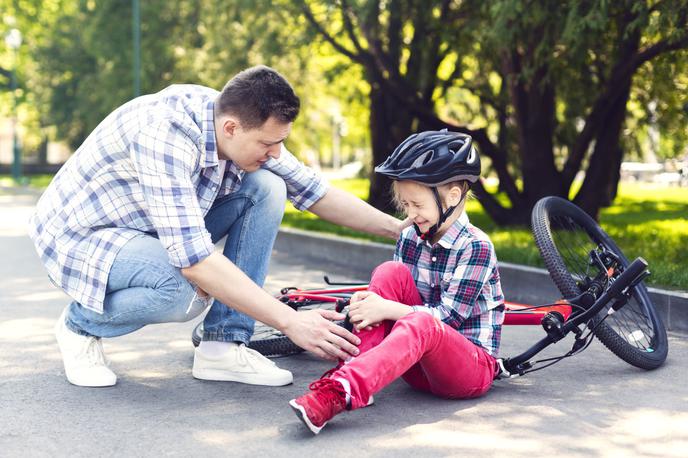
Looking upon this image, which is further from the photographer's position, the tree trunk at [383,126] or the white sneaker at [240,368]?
the tree trunk at [383,126]

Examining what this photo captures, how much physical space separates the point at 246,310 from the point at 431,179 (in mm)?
915

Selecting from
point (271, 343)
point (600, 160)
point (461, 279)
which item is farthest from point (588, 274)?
Answer: point (600, 160)

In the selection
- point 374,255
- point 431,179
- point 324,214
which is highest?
point 431,179

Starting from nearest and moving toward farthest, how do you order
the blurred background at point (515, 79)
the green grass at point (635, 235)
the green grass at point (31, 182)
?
the green grass at point (635, 235)
the blurred background at point (515, 79)
the green grass at point (31, 182)

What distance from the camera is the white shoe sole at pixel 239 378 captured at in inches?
164

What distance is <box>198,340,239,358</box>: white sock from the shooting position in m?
4.24

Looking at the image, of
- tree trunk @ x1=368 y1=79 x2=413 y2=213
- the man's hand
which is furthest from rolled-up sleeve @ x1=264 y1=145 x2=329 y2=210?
tree trunk @ x1=368 y1=79 x2=413 y2=213

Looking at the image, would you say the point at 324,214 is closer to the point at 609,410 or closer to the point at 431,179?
the point at 431,179

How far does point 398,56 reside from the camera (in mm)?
14125

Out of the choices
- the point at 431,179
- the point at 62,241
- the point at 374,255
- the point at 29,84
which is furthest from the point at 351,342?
the point at 29,84

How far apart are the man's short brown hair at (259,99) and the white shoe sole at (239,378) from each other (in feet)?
3.81

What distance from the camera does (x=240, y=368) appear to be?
13.8ft

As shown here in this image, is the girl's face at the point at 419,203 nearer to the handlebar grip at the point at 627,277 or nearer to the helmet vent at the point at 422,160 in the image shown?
the helmet vent at the point at 422,160

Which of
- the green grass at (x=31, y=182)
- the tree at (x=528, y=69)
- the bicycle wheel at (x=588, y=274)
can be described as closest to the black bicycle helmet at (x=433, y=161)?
the bicycle wheel at (x=588, y=274)
